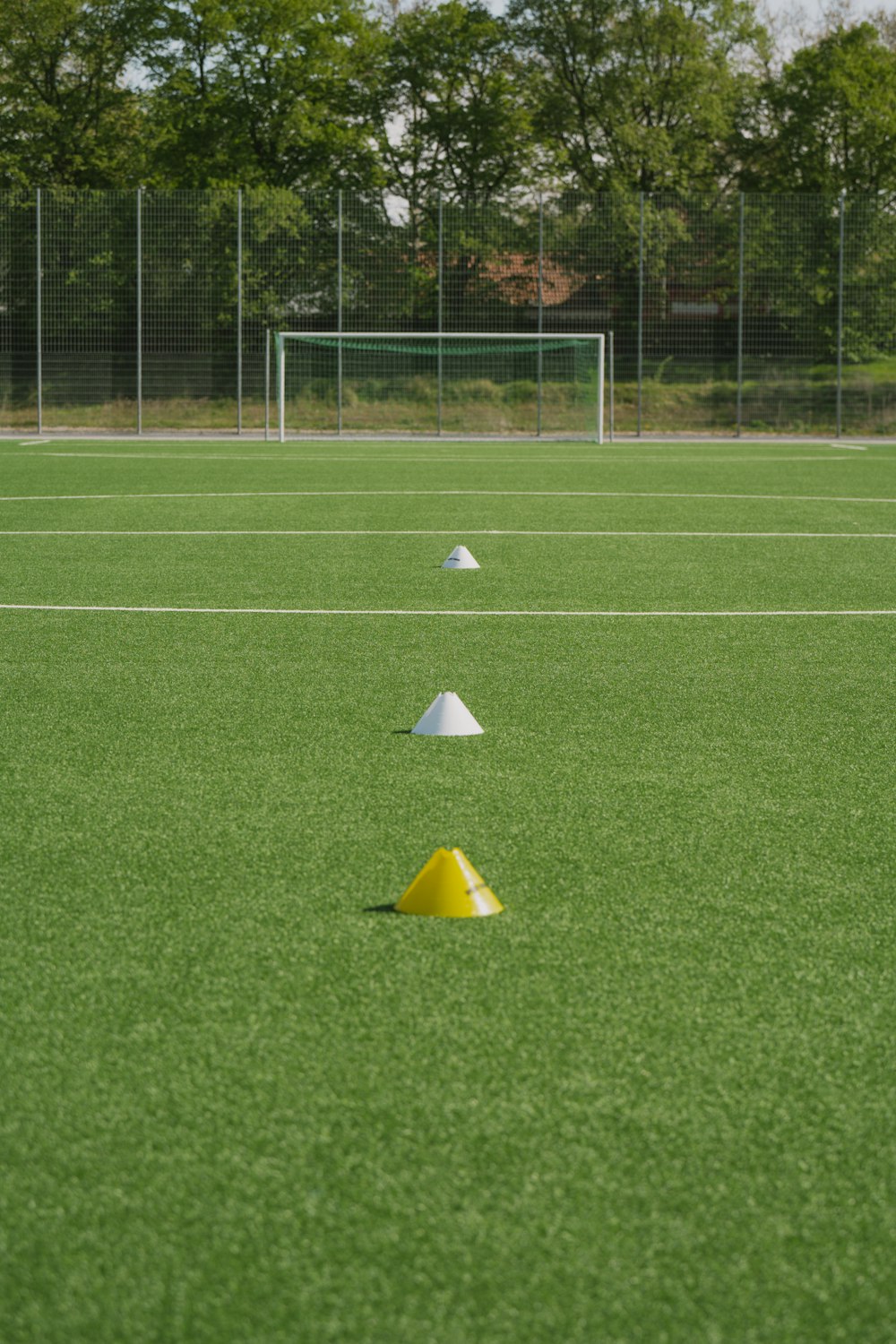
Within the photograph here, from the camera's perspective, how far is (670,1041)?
96.0 inches

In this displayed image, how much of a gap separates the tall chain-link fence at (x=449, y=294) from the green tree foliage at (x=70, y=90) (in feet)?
28.8

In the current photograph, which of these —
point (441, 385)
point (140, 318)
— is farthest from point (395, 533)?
point (140, 318)

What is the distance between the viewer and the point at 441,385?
1114 inches

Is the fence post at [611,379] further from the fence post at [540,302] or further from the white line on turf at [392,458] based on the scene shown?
the white line on turf at [392,458]

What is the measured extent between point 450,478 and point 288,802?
1292cm

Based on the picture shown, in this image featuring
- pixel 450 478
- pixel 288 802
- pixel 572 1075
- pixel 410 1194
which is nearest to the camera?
pixel 410 1194

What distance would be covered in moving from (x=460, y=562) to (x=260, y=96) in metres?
31.2

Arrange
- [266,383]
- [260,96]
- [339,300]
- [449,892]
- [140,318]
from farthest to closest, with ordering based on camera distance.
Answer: [260,96], [339,300], [140,318], [266,383], [449,892]

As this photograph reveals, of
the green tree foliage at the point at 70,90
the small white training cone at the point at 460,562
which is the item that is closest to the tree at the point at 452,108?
the green tree foliage at the point at 70,90

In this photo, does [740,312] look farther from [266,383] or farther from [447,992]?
[447,992]

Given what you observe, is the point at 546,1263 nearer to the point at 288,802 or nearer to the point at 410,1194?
the point at 410,1194

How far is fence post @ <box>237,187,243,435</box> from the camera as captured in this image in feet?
91.8

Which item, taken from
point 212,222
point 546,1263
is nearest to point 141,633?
point 546,1263

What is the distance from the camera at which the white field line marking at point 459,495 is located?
44.5 feet
